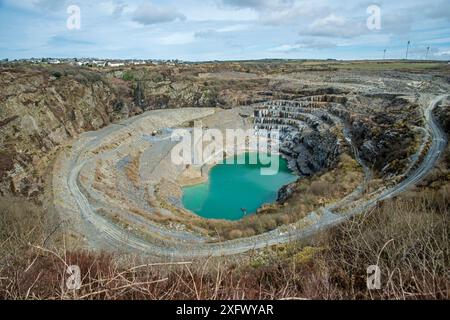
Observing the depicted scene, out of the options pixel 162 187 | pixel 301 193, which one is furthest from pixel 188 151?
pixel 301 193

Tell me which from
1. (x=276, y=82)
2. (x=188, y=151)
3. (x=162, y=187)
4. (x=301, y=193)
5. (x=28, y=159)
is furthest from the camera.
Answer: (x=276, y=82)

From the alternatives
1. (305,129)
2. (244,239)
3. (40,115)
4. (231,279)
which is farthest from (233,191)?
(231,279)

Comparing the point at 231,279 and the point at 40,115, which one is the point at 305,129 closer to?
the point at 40,115

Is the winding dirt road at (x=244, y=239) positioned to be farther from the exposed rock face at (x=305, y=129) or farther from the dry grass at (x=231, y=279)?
the exposed rock face at (x=305, y=129)

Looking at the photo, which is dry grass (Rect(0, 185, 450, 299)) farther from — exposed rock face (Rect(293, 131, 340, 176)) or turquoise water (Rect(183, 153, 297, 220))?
exposed rock face (Rect(293, 131, 340, 176))

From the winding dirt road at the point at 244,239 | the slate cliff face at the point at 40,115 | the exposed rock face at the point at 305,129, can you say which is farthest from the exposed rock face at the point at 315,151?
the slate cliff face at the point at 40,115
